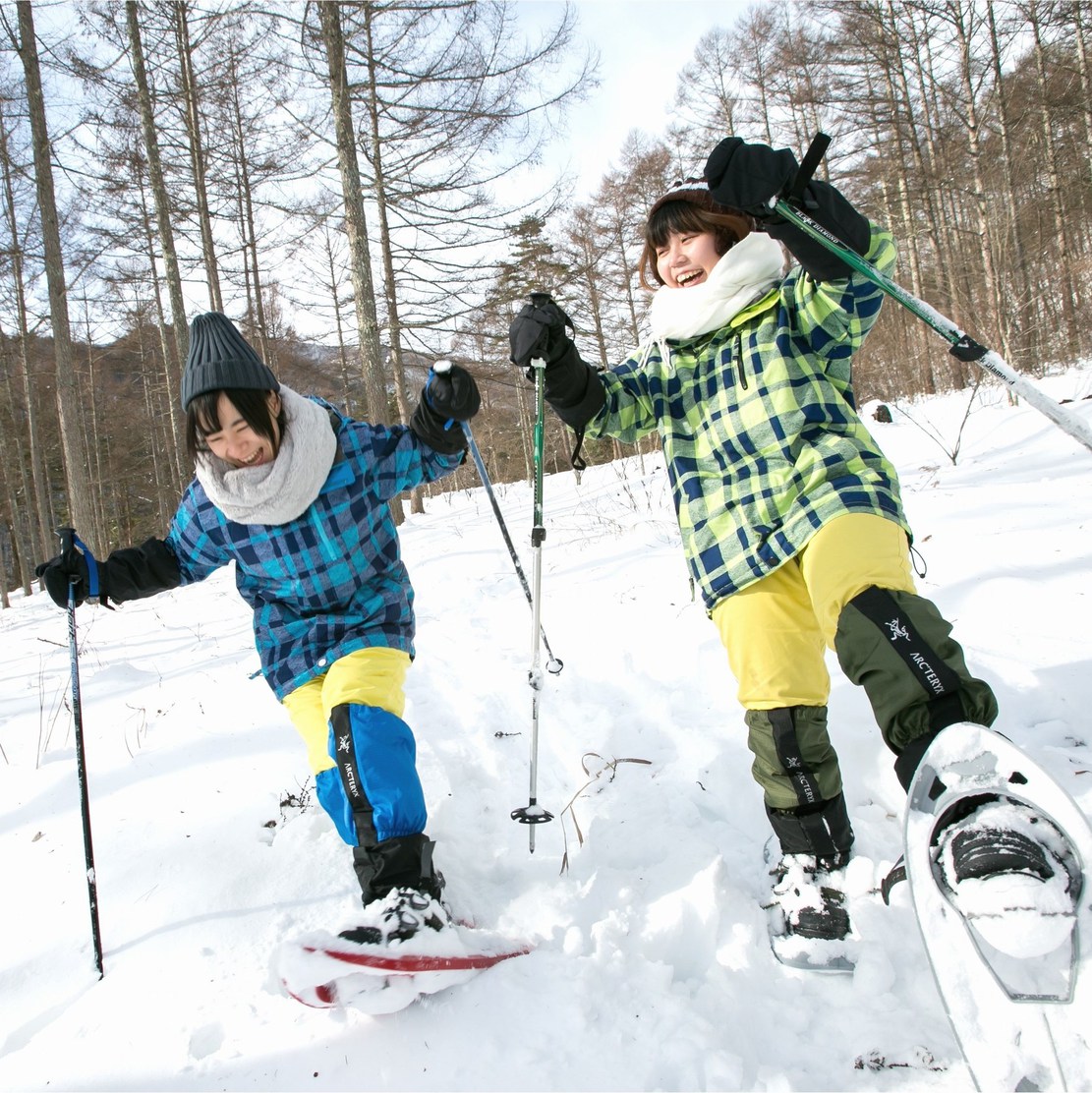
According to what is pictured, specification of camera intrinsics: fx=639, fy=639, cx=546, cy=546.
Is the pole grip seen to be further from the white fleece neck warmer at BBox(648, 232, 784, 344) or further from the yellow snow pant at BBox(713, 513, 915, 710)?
the yellow snow pant at BBox(713, 513, 915, 710)

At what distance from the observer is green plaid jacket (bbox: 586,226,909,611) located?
5.45 feet

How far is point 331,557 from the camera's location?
214 centimetres

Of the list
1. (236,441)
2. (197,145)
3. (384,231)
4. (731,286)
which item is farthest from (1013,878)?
(197,145)

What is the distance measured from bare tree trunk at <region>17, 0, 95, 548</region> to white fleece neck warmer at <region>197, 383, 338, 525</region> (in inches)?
337

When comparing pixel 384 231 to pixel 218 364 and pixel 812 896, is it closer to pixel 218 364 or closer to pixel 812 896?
pixel 218 364

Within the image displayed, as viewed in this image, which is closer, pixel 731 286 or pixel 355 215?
pixel 731 286

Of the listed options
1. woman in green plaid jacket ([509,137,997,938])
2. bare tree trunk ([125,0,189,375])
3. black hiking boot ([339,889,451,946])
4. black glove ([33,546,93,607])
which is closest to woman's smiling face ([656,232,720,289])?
woman in green plaid jacket ([509,137,997,938])

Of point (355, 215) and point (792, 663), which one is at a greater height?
point (355, 215)

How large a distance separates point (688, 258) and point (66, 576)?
2.35 meters

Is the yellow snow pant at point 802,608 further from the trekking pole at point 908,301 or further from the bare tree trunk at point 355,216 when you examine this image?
the bare tree trunk at point 355,216

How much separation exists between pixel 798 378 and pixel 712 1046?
5.29 feet

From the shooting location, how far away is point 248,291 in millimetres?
14070

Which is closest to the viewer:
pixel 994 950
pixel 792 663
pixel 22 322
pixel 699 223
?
pixel 994 950

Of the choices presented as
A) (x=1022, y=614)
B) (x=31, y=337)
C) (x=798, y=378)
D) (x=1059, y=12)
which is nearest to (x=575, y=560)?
(x=1022, y=614)
